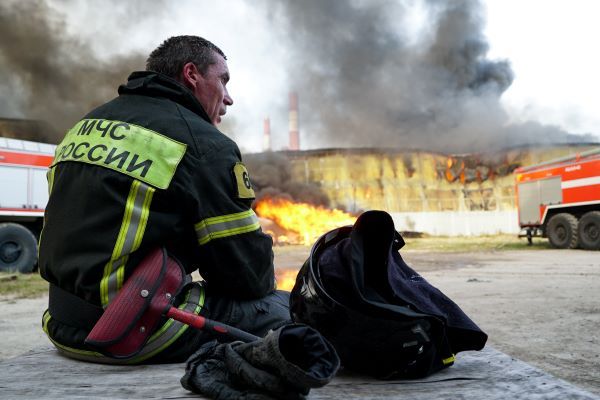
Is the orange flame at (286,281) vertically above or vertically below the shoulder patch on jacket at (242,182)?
below

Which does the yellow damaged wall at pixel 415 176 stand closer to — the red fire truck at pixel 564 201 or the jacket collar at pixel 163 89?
the red fire truck at pixel 564 201

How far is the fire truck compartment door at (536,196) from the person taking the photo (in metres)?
16.0

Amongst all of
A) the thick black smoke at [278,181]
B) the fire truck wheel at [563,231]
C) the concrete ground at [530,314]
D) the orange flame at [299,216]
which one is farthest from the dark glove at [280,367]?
the thick black smoke at [278,181]

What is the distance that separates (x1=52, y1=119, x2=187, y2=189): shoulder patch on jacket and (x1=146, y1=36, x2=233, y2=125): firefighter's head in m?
0.40

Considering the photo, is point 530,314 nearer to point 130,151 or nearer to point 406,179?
point 130,151

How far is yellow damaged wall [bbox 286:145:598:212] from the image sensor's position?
32219mm

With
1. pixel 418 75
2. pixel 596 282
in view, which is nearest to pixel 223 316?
pixel 596 282

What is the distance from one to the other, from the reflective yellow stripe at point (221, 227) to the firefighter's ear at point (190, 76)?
28.2 inches

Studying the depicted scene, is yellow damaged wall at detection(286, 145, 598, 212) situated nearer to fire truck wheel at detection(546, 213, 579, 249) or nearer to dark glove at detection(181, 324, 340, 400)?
fire truck wheel at detection(546, 213, 579, 249)

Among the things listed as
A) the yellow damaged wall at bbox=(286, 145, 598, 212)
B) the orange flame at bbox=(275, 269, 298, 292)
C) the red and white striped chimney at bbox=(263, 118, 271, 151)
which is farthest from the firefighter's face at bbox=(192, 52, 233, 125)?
the red and white striped chimney at bbox=(263, 118, 271, 151)

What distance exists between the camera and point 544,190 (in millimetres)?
16438

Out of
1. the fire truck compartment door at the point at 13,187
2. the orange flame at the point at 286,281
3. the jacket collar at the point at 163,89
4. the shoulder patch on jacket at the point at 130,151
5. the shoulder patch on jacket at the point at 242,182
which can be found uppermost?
the fire truck compartment door at the point at 13,187

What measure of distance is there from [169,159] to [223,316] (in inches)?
22.9

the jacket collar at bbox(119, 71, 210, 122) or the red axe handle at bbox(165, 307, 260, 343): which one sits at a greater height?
the jacket collar at bbox(119, 71, 210, 122)
